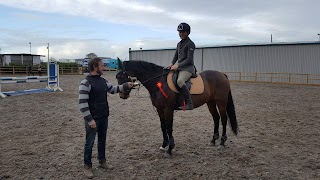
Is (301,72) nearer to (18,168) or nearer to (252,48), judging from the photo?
(252,48)

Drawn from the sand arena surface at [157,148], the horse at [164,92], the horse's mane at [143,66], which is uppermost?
the horse's mane at [143,66]

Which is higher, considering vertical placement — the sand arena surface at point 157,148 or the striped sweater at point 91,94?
the striped sweater at point 91,94

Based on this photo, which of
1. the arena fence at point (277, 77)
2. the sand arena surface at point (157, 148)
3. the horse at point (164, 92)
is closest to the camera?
the sand arena surface at point (157, 148)

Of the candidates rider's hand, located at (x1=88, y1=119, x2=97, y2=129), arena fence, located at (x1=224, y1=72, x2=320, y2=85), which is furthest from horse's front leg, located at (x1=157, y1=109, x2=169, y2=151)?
arena fence, located at (x1=224, y1=72, x2=320, y2=85)

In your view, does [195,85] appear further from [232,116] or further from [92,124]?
[92,124]

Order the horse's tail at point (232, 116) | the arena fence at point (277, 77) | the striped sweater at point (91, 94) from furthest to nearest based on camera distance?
the arena fence at point (277, 77)
the horse's tail at point (232, 116)
the striped sweater at point (91, 94)

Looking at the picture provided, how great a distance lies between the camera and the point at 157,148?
591 centimetres

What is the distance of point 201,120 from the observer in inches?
347

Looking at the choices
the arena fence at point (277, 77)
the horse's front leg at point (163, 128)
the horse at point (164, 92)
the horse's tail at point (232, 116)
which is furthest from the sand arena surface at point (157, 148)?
the arena fence at point (277, 77)

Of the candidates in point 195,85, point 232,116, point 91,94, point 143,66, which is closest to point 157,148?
point 195,85

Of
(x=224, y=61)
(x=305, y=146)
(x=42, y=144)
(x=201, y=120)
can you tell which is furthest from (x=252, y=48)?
(x=42, y=144)

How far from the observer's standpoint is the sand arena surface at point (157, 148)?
15.0ft

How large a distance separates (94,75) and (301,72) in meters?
27.3

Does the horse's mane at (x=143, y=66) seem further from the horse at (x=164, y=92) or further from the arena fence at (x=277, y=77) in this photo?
the arena fence at (x=277, y=77)
